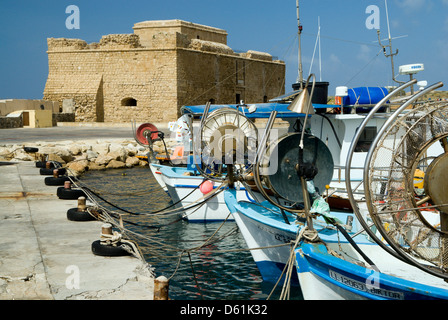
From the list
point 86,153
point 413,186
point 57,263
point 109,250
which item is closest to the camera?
point 413,186

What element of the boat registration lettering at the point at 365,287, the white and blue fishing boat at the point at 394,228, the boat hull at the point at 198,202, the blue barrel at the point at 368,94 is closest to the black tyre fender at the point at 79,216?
the white and blue fishing boat at the point at 394,228

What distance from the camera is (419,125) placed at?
178 inches

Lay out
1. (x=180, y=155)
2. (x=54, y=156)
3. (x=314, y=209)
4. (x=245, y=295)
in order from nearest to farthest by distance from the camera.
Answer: (x=314, y=209) → (x=245, y=295) → (x=180, y=155) → (x=54, y=156)

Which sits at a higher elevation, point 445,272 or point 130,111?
point 130,111

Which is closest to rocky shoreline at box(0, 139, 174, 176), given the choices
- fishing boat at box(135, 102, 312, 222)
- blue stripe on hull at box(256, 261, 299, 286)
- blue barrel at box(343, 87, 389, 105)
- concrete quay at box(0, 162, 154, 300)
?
fishing boat at box(135, 102, 312, 222)

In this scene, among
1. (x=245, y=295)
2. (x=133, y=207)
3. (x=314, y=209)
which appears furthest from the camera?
(x=133, y=207)

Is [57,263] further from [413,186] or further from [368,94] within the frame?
Result: [368,94]

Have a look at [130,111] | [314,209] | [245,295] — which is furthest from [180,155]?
[130,111]

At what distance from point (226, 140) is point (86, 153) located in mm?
14111

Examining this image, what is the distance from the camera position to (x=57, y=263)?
212 inches

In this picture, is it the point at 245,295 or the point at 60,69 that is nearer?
the point at 245,295

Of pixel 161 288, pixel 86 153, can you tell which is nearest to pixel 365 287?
pixel 161 288

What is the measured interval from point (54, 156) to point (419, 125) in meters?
16.3
